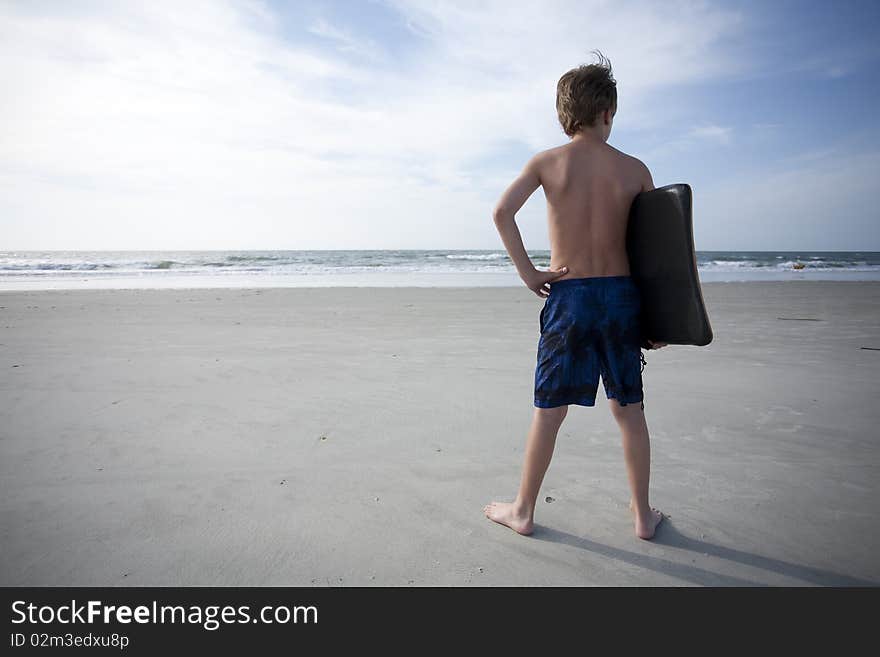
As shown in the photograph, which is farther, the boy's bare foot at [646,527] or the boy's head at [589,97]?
the boy's bare foot at [646,527]

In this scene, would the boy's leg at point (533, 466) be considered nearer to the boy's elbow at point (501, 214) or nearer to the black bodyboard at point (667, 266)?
the black bodyboard at point (667, 266)

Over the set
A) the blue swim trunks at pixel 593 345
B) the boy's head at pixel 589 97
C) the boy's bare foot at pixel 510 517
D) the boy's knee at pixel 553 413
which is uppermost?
the boy's head at pixel 589 97

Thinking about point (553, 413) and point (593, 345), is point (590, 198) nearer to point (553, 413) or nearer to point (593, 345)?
point (593, 345)

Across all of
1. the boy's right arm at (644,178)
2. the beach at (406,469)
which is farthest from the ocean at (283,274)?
the boy's right arm at (644,178)

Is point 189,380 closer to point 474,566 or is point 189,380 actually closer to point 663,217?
point 474,566

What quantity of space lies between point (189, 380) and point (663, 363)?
4248 mm

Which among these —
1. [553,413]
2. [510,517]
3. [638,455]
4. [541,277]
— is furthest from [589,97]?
[510,517]

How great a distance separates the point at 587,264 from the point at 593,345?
32 centimetres

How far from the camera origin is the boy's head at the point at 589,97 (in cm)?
186

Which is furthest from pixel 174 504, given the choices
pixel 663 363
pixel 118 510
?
pixel 663 363

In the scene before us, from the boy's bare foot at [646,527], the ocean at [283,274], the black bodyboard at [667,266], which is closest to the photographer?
the black bodyboard at [667,266]

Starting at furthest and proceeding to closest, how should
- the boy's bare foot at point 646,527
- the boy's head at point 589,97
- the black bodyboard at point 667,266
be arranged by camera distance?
the boy's bare foot at point 646,527, the boy's head at point 589,97, the black bodyboard at point 667,266

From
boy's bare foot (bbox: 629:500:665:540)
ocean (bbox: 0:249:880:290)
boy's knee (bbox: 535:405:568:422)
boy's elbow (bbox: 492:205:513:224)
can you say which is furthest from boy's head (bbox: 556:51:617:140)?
ocean (bbox: 0:249:880:290)

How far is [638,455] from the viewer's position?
1930mm
